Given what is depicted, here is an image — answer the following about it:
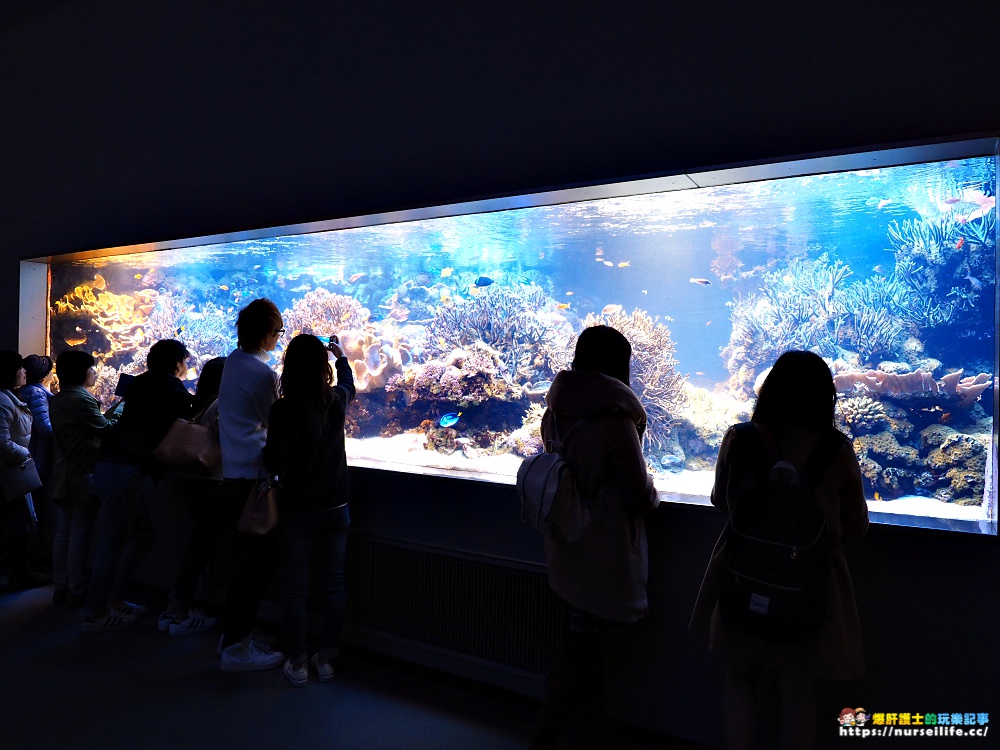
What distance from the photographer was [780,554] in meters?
2.00

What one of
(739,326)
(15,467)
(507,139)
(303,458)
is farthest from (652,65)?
(15,467)

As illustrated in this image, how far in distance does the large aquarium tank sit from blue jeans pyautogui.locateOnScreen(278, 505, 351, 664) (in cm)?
59

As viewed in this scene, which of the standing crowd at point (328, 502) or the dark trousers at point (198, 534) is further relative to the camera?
the dark trousers at point (198, 534)

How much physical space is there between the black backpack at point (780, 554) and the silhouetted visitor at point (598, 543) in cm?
37

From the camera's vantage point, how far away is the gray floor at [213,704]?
2826 millimetres

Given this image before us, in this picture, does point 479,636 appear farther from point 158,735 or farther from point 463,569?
point 158,735

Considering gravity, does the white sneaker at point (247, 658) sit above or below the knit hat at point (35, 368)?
below

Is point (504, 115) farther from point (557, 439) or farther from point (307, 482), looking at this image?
point (307, 482)

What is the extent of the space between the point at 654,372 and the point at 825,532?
1.18 m

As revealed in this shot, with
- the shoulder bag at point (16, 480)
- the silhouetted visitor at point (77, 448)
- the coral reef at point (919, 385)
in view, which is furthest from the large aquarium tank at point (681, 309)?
the shoulder bag at point (16, 480)

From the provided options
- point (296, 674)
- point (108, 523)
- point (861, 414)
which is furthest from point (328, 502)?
point (861, 414)

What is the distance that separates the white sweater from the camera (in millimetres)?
3350

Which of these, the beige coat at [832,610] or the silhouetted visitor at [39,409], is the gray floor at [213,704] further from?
the silhouetted visitor at [39,409]

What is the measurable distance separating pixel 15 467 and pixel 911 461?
489 cm
